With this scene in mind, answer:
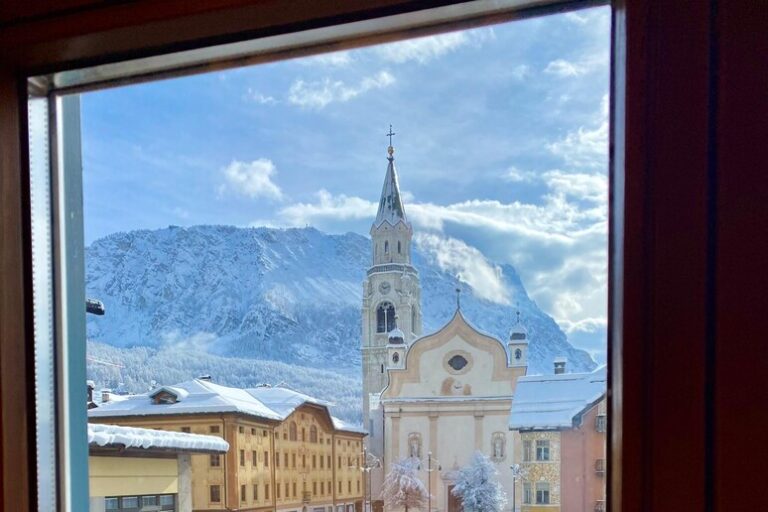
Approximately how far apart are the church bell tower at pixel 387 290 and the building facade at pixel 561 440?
0.17m

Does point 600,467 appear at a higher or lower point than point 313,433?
lower

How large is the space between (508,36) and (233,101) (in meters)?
0.37

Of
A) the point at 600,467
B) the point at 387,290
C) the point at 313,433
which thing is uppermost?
the point at 387,290

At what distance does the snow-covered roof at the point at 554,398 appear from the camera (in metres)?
0.71

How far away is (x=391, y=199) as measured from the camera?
0.80 metres

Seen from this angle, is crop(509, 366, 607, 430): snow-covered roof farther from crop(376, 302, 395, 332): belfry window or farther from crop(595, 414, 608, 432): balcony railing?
crop(376, 302, 395, 332): belfry window

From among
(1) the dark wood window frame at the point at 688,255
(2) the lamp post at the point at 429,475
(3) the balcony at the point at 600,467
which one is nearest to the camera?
(1) the dark wood window frame at the point at 688,255

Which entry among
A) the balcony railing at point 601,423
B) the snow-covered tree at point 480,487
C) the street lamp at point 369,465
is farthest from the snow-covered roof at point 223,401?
the balcony railing at point 601,423

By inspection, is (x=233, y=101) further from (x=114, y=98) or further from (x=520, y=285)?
(x=520, y=285)

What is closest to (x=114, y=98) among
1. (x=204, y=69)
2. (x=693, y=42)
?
(x=204, y=69)

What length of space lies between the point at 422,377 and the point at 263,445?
0.82ft

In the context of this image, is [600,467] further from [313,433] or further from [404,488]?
[313,433]

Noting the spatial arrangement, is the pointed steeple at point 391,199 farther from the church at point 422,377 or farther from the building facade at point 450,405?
the building facade at point 450,405

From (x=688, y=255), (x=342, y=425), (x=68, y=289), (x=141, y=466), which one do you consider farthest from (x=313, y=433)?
(x=688, y=255)
